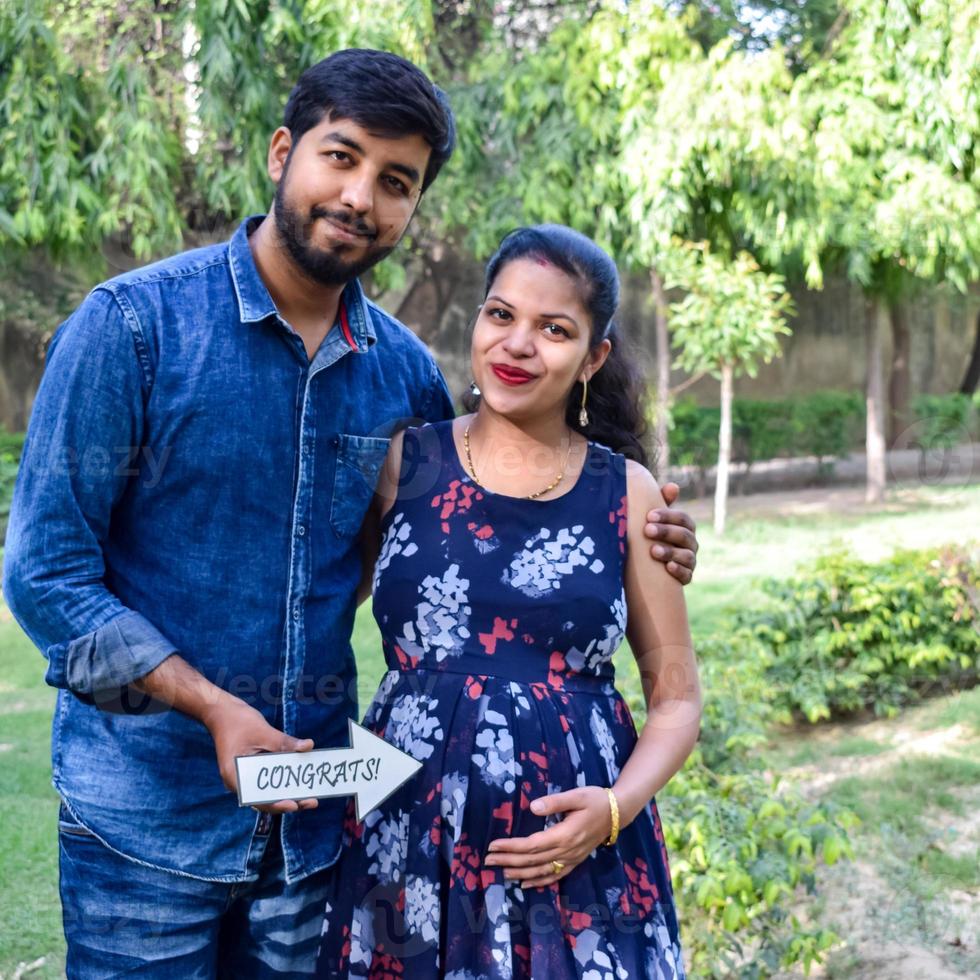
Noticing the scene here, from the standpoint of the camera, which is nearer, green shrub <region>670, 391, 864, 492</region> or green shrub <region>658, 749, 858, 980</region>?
green shrub <region>658, 749, 858, 980</region>

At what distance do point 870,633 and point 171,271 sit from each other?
4.69 m

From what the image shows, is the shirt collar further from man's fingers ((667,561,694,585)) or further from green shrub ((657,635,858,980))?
green shrub ((657,635,858,980))

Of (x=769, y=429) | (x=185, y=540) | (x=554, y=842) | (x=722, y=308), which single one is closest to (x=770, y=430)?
(x=769, y=429)

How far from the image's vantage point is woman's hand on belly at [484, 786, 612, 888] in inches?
71.5

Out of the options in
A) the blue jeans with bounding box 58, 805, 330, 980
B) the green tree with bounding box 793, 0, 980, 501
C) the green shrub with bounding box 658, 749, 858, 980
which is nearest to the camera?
the blue jeans with bounding box 58, 805, 330, 980

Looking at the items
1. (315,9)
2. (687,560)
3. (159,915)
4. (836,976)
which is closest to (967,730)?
(836,976)

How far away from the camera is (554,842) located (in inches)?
71.4

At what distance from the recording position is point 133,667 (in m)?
1.66

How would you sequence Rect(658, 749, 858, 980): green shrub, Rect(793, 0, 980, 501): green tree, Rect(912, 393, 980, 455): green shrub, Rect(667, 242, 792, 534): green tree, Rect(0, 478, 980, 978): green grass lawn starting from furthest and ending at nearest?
Rect(912, 393, 980, 455): green shrub < Rect(667, 242, 792, 534): green tree < Rect(793, 0, 980, 501): green tree < Rect(0, 478, 980, 978): green grass lawn < Rect(658, 749, 858, 980): green shrub

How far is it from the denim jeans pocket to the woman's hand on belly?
1.89 ft

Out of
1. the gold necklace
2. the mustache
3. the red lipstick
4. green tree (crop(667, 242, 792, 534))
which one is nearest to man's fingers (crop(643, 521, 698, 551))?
the gold necklace

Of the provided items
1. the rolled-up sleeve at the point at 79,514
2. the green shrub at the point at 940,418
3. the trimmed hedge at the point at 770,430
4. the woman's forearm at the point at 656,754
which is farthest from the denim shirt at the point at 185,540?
the green shrub at the point at 940,418

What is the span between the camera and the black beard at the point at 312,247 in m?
1.83

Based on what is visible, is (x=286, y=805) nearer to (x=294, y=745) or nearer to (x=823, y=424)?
(x=294, y=745)
